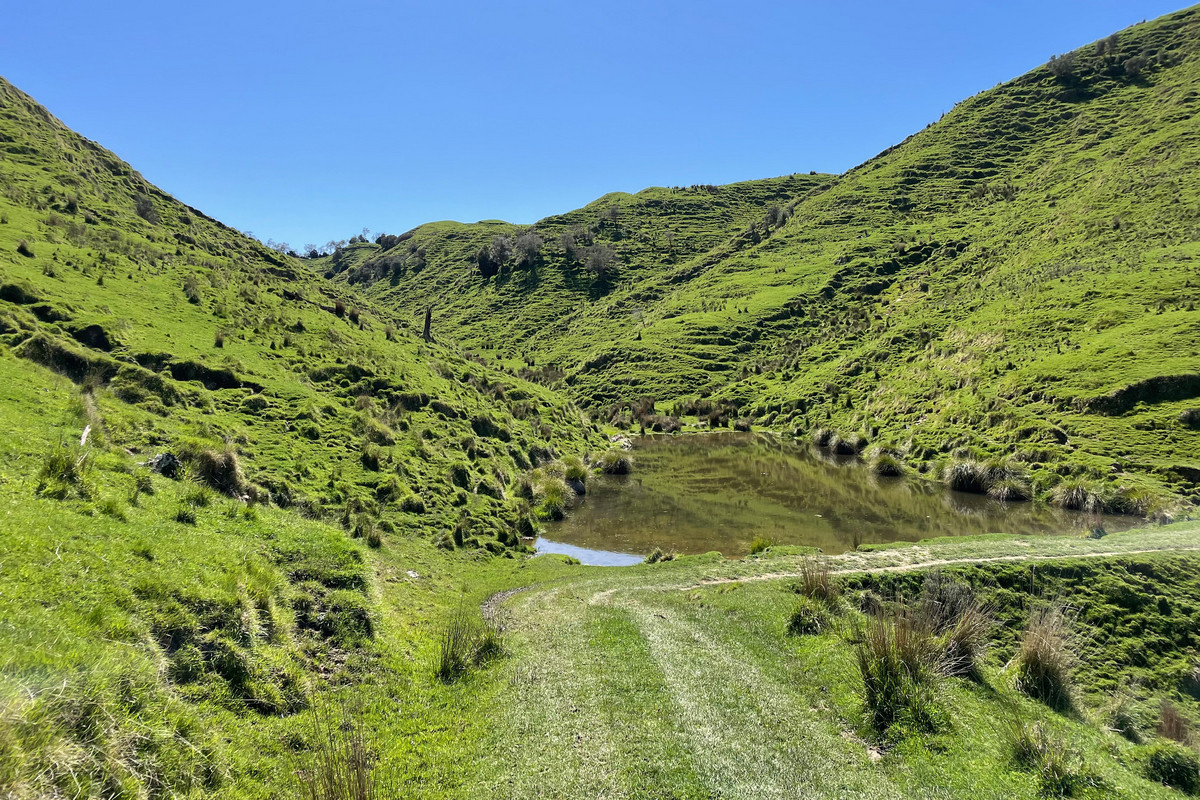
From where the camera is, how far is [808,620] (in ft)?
47.0

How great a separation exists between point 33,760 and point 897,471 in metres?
46.2

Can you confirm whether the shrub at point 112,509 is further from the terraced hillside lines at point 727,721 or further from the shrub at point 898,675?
the shrub at point 898,675

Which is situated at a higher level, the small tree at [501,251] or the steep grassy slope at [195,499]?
the small tree at [501,251]

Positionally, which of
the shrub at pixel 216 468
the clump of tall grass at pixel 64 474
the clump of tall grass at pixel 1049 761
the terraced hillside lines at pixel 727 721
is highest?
the clump of tall grass at pixel 64 474

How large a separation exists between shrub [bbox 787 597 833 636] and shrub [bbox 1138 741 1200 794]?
598cm

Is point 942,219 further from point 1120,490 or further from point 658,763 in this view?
point 658,763

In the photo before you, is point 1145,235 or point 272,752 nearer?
point 272,752

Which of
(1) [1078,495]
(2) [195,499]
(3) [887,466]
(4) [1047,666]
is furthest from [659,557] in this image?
(3) [887,466]

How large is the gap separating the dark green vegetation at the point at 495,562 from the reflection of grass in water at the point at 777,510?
9.44 ft

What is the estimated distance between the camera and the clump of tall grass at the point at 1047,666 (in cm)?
1132

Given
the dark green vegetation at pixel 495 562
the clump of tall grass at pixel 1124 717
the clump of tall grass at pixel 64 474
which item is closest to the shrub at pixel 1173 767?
the dark green vegetation at pixel 495 562

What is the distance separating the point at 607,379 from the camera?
278ft

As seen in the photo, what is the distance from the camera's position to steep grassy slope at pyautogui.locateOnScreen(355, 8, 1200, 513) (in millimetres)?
34969

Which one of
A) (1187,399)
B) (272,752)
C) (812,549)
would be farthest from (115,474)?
(1187,399)
